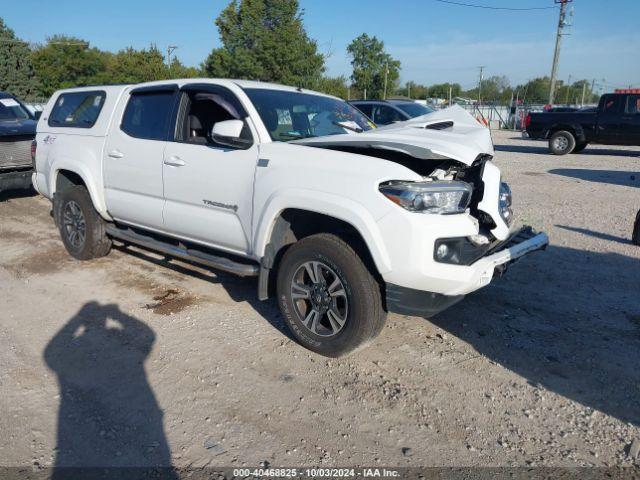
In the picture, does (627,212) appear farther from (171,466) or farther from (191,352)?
(171,466)

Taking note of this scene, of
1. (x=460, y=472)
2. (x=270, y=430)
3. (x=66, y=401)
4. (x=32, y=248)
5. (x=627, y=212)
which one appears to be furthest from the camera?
(x=627, y=212)

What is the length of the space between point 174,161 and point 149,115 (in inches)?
31.3

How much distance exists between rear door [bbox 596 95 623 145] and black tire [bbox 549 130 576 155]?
972 mm

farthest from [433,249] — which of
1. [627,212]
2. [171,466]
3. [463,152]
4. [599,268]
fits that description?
[627,212]

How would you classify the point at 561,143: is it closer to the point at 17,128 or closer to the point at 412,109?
the point at 412,109

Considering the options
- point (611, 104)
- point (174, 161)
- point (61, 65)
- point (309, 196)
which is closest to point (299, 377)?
point (309, 196)

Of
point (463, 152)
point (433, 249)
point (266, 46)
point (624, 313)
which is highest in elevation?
point (266, 46)

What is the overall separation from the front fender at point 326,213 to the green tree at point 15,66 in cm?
5452

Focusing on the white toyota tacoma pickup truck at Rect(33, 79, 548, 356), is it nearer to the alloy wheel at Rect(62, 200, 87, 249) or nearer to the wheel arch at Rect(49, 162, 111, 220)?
the wheel arch at Rect(49, 162, 111, 220)

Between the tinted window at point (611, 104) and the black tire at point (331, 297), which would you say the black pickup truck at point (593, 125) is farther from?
the black tire at point (331, 297)

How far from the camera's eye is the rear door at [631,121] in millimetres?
15281

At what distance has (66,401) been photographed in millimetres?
3289

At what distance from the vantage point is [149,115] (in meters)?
5.04

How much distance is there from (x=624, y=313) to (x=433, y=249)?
240 centimetres
